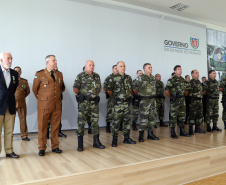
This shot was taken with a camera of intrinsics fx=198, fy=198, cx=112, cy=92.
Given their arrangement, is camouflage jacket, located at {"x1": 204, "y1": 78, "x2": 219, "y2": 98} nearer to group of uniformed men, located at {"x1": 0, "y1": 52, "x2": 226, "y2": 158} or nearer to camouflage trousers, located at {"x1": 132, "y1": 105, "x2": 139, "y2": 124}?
group of uniformed men, located at {"x1": 0, "y1": 52, "x2": 226, "y2": 158}

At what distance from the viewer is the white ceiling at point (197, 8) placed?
238 inches

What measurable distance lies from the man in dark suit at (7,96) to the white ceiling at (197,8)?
4350 mm

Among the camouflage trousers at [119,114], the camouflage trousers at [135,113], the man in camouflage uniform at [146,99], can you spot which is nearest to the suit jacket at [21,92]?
the camouflage trousers at [119,114]

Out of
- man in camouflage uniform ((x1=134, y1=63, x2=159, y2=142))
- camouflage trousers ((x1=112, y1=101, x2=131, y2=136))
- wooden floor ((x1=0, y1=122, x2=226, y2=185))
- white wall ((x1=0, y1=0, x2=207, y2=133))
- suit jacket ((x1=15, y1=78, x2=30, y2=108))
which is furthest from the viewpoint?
white wall ((x1=0, y1=0, x2=207, y2=133))

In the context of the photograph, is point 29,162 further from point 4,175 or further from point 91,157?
point 91,157

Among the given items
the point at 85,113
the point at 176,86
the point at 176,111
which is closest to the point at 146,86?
the point at 176,86

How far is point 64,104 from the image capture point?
5.28 metres

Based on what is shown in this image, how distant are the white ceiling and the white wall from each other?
319mm

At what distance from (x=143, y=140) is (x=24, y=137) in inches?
97.8

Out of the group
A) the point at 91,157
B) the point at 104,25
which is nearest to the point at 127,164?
the point at 91,157

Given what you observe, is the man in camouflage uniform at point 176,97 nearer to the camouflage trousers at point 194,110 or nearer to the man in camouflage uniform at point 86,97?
the camouflage trousers at point 194,110

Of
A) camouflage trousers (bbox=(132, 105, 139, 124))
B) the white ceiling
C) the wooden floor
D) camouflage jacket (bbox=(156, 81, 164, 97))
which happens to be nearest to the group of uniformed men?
the wooden floor

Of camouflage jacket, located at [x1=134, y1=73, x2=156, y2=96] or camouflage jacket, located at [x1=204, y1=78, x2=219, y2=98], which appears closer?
camouflage jacket, located at [x1=134, y1=73, x2=156, y2=96]

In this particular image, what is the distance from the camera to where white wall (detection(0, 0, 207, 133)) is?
15.7 ft
